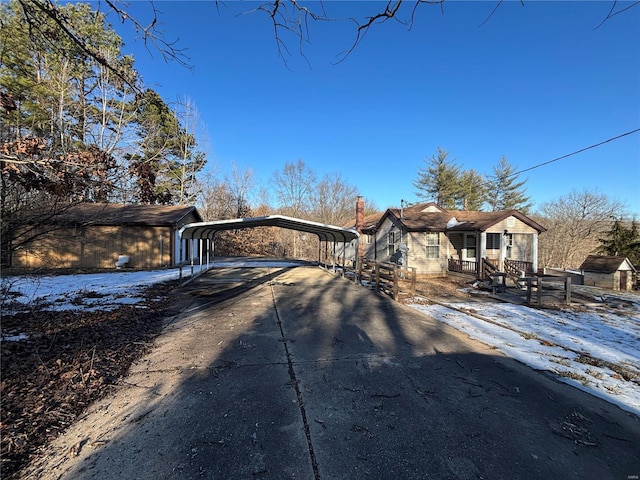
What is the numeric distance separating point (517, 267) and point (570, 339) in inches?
426

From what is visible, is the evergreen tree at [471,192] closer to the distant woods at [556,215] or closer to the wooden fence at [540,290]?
the distant woods at [556,215]

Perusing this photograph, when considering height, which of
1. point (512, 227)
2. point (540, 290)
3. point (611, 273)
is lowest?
point (540, 290)

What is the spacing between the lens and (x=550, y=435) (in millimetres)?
2619

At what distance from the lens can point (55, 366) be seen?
356 centimetres

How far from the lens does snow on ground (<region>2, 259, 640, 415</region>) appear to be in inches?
157

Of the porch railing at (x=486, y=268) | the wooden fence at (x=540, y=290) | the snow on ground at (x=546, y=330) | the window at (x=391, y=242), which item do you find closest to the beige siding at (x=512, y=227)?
the porch railing at (x=486, y=268)

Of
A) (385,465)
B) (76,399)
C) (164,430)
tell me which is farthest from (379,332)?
(76,399)

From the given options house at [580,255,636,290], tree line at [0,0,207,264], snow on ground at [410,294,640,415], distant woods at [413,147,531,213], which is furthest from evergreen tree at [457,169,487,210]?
tree line at [0,0,207,264]

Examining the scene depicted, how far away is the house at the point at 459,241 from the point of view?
1527 centimetres

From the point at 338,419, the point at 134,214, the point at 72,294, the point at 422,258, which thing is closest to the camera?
the point at 338,419

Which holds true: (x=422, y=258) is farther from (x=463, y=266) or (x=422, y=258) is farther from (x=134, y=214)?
(x=134, y=214)

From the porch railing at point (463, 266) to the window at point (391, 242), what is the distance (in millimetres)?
3181

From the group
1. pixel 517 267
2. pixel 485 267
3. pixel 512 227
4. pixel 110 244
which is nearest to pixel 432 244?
pixel 485 267

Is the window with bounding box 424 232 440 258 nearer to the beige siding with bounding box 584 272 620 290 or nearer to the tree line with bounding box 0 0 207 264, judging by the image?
the beige siding with bounding box 584 272 620 290
